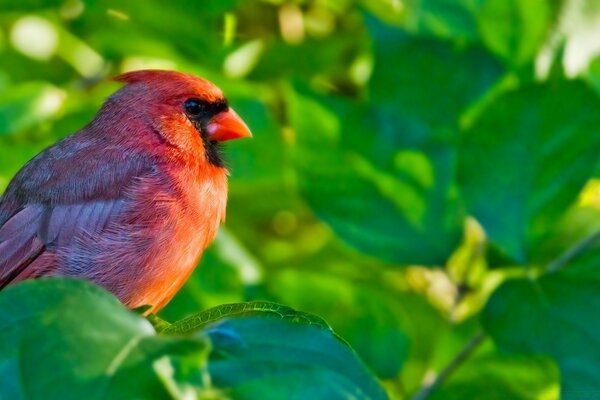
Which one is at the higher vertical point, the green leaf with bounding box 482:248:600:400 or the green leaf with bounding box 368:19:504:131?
the green leaf with bounding box 368:19:504:131

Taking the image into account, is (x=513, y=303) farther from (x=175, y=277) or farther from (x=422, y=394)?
(x=175, y=277)

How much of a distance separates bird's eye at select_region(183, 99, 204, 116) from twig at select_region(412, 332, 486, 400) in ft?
2.89

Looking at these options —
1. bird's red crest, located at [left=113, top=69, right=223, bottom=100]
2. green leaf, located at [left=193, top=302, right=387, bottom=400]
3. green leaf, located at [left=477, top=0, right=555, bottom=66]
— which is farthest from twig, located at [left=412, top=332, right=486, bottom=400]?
green leaf, located at [left=193, top=302, right=387, bottom=400]

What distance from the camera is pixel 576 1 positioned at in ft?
9.09

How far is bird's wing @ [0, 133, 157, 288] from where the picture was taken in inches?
→ 85.9

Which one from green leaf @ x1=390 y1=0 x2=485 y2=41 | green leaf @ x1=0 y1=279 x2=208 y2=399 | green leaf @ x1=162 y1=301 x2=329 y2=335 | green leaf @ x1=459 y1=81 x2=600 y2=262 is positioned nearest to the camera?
green leaf @ x1=0 y1=279 x2=208 y2=399

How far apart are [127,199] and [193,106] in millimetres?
402

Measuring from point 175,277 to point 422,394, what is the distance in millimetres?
634

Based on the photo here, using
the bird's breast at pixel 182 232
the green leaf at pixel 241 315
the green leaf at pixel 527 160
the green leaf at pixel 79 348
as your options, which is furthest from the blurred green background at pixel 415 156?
the green leaf at pixel 79 348

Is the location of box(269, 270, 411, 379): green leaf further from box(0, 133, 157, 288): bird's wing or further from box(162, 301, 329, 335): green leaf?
box(162, 301, 329, 335): green leaf

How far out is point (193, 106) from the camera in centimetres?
258

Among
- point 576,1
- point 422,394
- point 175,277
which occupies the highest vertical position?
point 576,1

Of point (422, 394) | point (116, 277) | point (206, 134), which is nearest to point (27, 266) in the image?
point (116, 277)

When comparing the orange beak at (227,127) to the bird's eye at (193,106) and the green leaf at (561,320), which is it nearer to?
the bird's eye at (193,106)
